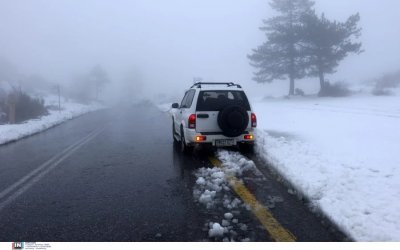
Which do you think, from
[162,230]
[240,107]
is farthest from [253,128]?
[162,230]

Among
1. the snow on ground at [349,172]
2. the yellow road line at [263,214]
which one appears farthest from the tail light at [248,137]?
the yellow road line at [263,214]

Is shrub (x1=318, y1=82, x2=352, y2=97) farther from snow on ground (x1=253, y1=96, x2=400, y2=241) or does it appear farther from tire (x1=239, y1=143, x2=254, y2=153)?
tire (x1=239, y1=143, x2=254, y2=153)

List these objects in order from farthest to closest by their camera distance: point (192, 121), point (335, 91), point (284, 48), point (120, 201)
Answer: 1. point (284, 48)
2. point (335, 91)
3. point (192, 121)
4. point (120, 201)

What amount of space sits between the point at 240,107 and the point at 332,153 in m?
2.59

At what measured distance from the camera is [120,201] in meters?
5.50

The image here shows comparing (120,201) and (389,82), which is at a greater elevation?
(389,82)

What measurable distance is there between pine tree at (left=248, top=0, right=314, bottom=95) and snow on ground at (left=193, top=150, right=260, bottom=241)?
32.5m

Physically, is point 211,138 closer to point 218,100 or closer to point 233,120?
point 233,120

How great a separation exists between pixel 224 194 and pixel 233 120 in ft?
10.4

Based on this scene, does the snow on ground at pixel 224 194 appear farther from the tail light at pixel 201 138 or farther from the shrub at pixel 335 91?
the shrub at pixel 335 91

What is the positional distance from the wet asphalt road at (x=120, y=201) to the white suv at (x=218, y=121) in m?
0.61

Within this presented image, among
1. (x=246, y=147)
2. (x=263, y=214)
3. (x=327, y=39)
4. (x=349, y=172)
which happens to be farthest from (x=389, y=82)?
(x=263, y=214)

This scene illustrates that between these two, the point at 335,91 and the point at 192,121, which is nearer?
the point at 192,121

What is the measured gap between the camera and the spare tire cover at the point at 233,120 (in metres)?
8.57
